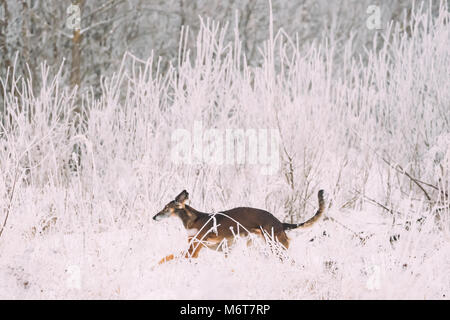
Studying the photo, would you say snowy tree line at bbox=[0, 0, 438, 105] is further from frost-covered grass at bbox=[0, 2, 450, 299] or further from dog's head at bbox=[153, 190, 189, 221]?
dog's head at bbox=[153, 190, 189, 221]

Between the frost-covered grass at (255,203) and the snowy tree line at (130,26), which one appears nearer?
the frost-covered grass at (255,203)

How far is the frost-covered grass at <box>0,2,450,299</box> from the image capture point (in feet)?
8.37

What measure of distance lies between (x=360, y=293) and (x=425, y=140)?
7.71 ft

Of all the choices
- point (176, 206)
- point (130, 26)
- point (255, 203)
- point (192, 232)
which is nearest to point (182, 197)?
point (176, 206)

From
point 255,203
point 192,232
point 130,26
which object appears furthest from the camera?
point 130,26

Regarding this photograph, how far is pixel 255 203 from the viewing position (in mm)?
3590

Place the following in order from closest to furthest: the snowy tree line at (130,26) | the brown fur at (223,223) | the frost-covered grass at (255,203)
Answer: the frost-covered grass at (255,203)
the brown fur at (223,223)
the snowy tree line at (130,26)

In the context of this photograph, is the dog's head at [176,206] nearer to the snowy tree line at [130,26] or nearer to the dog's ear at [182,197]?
the dog's ear at [182,197]

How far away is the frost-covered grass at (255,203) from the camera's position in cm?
255

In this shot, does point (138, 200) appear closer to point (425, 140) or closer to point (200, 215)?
point (200, 215)

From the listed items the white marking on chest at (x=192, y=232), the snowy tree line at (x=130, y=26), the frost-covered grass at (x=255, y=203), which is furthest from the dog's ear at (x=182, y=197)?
the snowy tree line at (x=130, y=26)

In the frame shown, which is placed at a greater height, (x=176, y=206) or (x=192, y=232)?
(x=176, y=206)

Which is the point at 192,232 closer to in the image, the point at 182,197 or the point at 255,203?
the point at 182,197
